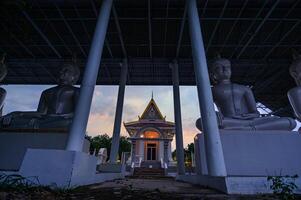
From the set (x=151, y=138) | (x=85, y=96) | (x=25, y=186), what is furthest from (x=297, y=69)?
(x=151, y=138)

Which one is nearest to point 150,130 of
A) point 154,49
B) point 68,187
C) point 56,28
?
point 154,49

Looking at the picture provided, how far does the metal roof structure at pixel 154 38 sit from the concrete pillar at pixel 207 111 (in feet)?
8.61

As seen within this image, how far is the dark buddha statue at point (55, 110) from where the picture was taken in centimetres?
702

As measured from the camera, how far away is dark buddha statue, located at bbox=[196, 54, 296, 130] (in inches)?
256

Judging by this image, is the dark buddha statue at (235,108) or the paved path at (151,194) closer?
the paved path at (151,194)

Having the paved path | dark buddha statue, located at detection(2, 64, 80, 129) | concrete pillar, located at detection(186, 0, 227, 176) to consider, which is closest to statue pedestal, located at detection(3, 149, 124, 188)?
the paved path

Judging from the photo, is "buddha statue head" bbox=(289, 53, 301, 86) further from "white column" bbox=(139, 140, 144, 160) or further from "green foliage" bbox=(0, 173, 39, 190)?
"white column" bbox=(139, 140, 144, 160)

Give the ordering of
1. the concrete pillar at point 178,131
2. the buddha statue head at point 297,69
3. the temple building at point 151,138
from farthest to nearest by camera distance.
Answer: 1. the temple building at point 151,138
2. the concrete pillar at point 178,131
3. the buddha statue head at point 297,69

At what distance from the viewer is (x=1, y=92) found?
8.71m

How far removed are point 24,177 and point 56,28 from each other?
768 centimetres

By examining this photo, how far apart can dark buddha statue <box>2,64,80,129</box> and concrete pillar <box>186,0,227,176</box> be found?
4025 millimetres

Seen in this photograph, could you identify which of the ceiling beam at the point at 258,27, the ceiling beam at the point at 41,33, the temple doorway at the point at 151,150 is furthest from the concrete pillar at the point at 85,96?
the temple doorway at the point at 151,150

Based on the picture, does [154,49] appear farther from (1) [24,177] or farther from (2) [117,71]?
(1) [24,177]

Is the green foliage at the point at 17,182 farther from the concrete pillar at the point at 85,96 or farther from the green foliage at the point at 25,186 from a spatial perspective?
the concrete pillar at the point at 85,96
